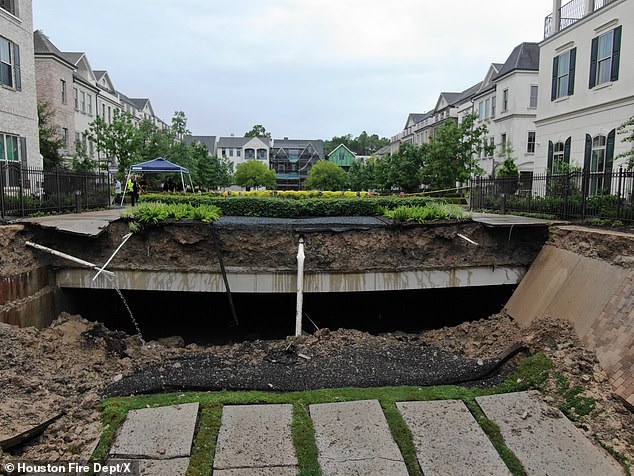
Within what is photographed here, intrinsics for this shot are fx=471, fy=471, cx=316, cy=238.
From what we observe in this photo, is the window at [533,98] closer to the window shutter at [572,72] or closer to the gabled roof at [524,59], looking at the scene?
the gabled roof at [524,59]

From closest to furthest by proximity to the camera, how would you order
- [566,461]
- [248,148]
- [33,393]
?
[566,461] → [33,393] → [248,148]

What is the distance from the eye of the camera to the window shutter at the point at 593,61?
731 inches

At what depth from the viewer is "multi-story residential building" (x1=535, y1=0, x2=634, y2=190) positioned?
677 inches

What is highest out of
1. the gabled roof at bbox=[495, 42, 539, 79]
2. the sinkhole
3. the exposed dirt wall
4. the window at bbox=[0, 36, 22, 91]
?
the gabled roof at bbox=[495, 42, 539, 79]

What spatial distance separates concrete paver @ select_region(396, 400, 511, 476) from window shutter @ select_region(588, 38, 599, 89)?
710 inches

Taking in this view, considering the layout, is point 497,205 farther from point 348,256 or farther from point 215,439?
point 215,439

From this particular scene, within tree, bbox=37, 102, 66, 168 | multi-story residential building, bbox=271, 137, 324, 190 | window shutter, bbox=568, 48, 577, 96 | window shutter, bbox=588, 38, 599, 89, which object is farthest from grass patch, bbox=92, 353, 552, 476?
multi-story residential building, bbox=271, 137, 324, 190

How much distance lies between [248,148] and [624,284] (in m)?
84.2

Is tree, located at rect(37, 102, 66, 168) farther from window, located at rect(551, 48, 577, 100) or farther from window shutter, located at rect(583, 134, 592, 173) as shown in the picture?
window shutter, located at rect(583, 134, 592, 173)

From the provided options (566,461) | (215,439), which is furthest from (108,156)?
(566,461)

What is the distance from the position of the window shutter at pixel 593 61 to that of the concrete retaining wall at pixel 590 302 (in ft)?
37.9

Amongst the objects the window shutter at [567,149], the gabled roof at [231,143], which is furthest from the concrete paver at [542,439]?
the gabled roof at [231,143]

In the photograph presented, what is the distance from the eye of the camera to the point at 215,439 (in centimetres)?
498

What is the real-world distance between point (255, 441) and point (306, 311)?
7632 mm
